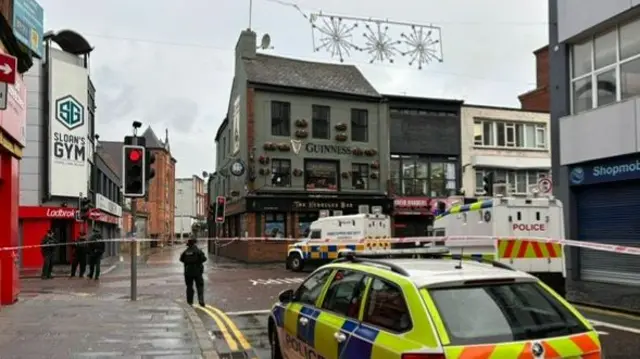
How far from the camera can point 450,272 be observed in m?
4.62

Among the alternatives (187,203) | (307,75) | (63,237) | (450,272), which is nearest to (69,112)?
(63,237)

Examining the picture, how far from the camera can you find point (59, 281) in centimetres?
2131

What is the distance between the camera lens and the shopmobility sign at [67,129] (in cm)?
3039

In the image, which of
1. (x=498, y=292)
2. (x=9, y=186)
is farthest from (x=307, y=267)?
(x=498, y=292)

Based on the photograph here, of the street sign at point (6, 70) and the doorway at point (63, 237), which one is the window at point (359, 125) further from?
the street sign at point (6, 70)

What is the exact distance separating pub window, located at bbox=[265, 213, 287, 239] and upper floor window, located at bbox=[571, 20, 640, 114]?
1919cm

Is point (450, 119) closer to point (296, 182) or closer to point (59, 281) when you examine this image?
point (296, 182)

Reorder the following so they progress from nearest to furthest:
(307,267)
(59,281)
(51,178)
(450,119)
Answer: (59,281), (307,267), (51,178), (450,119)

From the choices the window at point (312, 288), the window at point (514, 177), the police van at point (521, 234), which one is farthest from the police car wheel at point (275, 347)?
the window at point (514, 177)

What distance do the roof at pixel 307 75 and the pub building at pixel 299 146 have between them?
0.07 m

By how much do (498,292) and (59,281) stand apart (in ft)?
65.7

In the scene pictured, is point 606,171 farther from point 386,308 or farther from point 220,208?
point 220,208

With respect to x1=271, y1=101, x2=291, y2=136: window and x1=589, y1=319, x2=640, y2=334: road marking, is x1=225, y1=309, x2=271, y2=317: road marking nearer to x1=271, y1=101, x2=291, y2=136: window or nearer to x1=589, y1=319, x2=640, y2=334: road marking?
x1=589, y1=319, x2=640, y2=334: road marking

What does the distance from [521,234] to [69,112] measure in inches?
993
